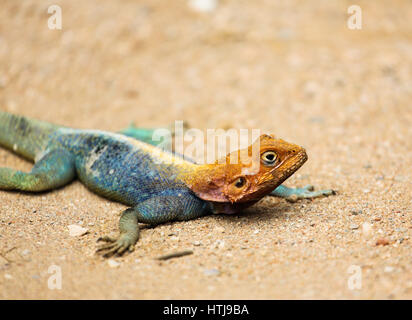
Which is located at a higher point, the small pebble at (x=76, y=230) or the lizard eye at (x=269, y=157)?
the lizard eye at (x=269, y=157)

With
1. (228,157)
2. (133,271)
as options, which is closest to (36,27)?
(228,157)

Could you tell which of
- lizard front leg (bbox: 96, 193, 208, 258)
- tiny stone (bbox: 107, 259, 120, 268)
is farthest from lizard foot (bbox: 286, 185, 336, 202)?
tiny stone (bbox: 107, 259, 120, 268)

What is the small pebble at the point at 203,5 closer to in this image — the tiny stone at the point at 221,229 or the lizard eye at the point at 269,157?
the lizard eye at the point at 269,157

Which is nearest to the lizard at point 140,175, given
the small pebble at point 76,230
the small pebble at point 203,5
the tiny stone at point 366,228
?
the small pebble at point 76,230

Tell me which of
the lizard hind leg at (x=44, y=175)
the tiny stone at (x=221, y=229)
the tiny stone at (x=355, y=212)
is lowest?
the tiny stone at (x=221, y=229)

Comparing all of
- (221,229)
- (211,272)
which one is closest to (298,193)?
(221,229)

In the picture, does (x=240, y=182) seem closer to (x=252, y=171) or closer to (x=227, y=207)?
(x=252, y=171)

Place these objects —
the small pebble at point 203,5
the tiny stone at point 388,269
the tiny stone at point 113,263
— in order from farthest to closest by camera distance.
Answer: the small pebble at point 203,5, the tiny stone at point 113,263, the tiny stone at point 388,269

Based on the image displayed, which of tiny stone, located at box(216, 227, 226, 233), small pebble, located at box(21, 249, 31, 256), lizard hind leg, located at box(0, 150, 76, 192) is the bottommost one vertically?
tiny stone, located at box(216, 227, 226, 233)

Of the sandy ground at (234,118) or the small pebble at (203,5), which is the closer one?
the sandy ground at (234,118)

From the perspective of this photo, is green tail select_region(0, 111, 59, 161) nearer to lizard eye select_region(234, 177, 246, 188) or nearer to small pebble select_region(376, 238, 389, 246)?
lizard eye select_region(234, 177, 246, 188)
